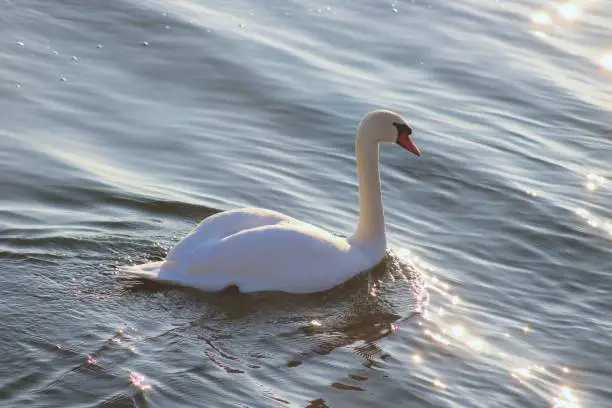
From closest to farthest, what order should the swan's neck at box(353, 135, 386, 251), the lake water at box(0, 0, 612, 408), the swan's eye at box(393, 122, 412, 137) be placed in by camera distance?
the lake water at box(0, 0, 612, 408), the swan's neck at box(353, 135, 386, 251), the swan's eye at box(393, 122, 412, 137)

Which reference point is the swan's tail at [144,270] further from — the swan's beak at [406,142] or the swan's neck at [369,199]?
the swan's beak at [406,142]

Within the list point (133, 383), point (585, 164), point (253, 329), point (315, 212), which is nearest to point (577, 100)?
point (585, 164)

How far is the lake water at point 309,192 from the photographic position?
8219 mm

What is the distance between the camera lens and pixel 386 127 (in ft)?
33.8

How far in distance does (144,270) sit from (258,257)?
779 millimetres

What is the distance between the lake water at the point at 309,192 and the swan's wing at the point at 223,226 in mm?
382

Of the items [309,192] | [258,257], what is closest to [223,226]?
[258,257]

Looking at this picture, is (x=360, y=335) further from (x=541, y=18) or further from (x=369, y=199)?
(x=541, y=18)

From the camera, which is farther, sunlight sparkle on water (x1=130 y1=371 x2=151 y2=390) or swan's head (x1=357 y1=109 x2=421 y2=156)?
swan's head (x1=357 y1=109 x2=421 y2=156)

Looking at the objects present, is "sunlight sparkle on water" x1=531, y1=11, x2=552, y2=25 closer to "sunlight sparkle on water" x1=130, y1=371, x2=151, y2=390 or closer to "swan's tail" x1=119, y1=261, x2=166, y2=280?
"swan's tail" x1=119, y1=261, x2=166, y2=280

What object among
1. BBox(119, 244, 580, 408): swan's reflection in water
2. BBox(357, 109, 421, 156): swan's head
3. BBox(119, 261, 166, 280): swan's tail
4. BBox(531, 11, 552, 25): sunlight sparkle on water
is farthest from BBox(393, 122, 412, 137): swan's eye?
BBox(531, 11, 552, 25): sunlight sparkle on water

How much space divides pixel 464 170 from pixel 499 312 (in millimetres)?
3036

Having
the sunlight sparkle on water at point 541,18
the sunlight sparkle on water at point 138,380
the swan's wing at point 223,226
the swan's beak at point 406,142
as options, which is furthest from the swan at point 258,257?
the sunlight sparkle on water at point 541,18

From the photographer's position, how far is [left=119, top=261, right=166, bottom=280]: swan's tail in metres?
9.05
